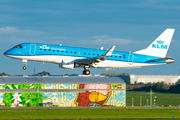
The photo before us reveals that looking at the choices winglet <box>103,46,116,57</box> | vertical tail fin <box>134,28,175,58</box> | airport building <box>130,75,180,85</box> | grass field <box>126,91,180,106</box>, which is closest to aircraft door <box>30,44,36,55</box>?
winglet <box>103,46,116,57</box>

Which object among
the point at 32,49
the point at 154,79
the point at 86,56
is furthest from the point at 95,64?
the point at 154,79

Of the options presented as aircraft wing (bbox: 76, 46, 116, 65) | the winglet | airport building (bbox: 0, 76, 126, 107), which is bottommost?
airport building (bbox: 0, 76, 126, 107)

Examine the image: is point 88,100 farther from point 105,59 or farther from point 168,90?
point 168,90

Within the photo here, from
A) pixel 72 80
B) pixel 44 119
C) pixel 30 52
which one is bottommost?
pixel 44 119

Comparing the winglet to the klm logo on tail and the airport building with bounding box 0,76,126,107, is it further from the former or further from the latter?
the klm logo on tail

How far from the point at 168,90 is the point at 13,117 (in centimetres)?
12090

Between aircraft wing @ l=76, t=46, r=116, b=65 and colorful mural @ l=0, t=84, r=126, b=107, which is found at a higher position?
aircraft wing @ l=76, t=46, r=116, b=65

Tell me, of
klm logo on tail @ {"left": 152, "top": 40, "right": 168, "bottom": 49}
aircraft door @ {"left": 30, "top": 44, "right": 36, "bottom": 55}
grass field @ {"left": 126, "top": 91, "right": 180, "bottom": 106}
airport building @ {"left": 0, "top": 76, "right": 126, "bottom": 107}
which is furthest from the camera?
grass field @ {"left": 126, "top": 91, "right": 180, "bottom": 106}

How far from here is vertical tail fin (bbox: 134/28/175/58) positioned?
3164 inches

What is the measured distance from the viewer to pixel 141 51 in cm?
7981

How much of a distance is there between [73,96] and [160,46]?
2259cm

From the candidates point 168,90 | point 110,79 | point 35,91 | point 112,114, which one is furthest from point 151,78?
point 112,114

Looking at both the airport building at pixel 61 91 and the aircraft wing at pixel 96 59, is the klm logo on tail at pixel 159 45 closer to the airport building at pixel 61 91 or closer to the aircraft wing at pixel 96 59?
the airport building at pixel 61 91

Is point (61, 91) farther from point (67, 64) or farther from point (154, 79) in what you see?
point (154, 79)
